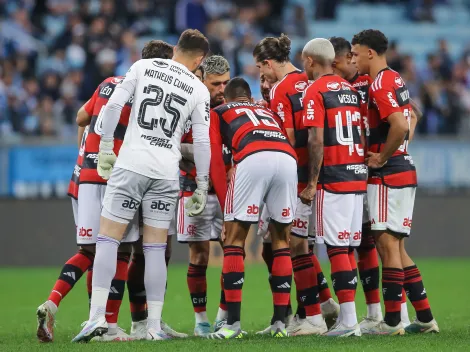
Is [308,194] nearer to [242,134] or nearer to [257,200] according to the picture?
[257,200]

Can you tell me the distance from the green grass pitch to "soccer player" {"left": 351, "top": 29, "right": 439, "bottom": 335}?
369 millimetres

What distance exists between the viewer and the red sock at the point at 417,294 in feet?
26.6

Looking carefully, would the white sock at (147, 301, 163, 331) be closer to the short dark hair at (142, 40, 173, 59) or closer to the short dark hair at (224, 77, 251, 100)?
the short dark hair at (224, 77, 251, 100)

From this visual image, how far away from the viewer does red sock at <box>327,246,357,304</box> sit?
25.5ft

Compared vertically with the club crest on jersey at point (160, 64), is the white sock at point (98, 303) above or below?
below

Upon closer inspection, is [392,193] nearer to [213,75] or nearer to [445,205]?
[213,75]

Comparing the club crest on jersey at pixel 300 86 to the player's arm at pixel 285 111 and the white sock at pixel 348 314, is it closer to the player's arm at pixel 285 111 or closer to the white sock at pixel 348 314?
the player's arm at pixel 285 111

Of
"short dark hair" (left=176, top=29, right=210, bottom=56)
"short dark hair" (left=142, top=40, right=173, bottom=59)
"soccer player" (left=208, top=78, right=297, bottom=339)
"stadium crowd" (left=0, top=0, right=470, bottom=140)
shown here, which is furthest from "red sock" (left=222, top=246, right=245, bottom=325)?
"stadium crowd" (left=0, top=0, right=470, bottom=140)

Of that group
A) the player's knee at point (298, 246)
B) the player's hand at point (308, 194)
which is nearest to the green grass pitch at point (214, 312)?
the player's knee at point (298, 246)

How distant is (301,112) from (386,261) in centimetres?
157

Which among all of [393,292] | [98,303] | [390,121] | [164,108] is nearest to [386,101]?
[390,121]

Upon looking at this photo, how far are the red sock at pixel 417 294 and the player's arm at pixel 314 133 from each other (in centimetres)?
117

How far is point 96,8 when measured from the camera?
68.4 ft

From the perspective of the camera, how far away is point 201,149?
7652 mm
